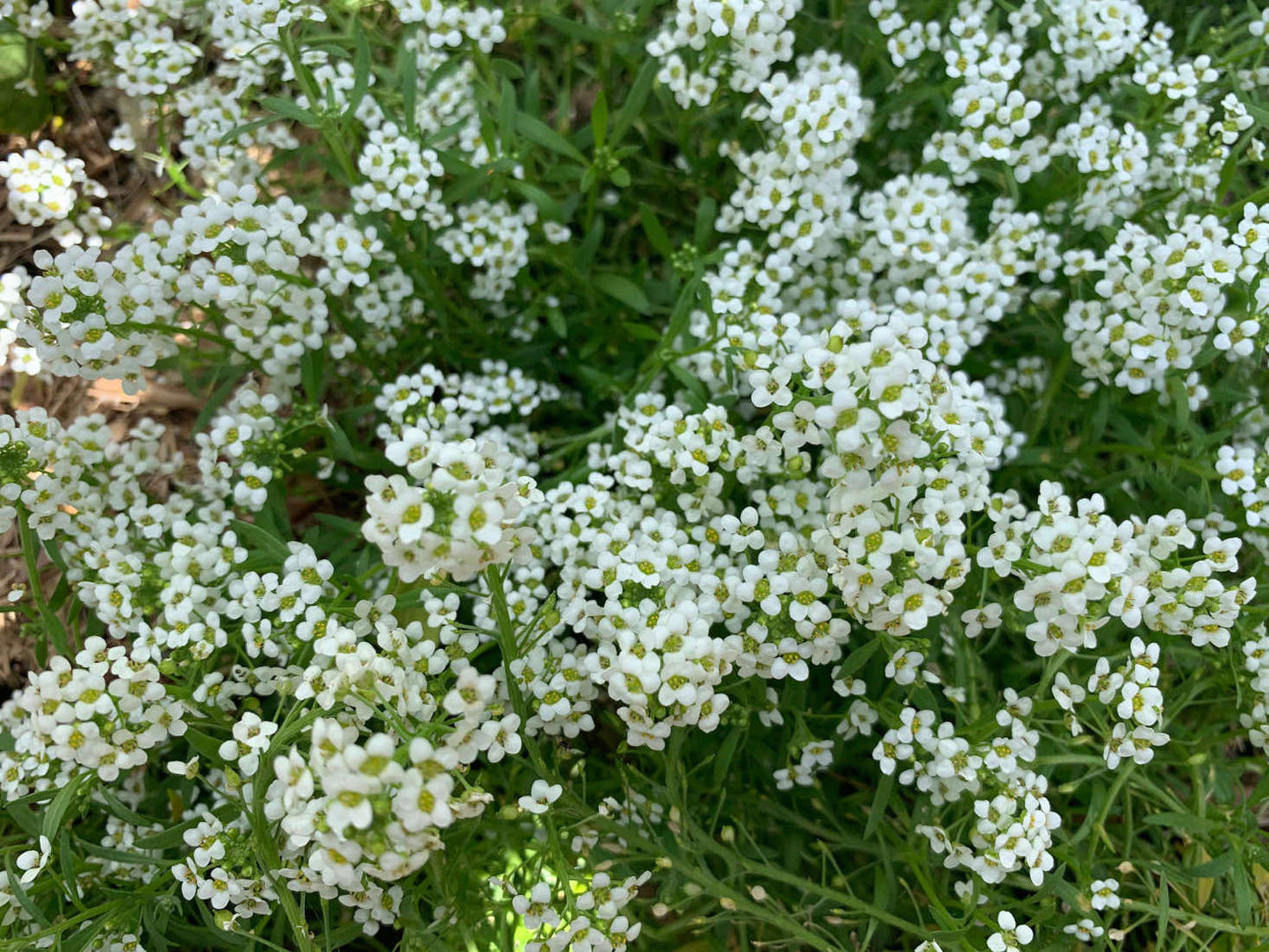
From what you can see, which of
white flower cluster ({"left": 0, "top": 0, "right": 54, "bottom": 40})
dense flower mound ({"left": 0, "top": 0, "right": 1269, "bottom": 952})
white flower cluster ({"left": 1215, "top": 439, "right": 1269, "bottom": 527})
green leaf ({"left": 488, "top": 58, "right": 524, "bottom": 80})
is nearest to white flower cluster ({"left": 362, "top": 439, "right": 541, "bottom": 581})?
dense flower mound ({"left": 0, "top": 0, "right": 1269, "bottom": 952})

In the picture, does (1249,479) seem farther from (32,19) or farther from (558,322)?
(32,19)

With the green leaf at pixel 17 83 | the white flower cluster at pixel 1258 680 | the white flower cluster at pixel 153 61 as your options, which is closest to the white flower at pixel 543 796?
the white flower cluster at pixel 1258 680

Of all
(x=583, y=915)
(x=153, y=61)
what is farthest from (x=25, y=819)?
(x=153, y=61)

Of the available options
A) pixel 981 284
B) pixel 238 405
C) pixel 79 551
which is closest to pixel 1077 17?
pixel 981 284

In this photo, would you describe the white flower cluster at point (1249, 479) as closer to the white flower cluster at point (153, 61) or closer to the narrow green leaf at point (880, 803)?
the narrow green leaf at point (880, 803)

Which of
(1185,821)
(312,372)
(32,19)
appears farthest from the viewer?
(32,19)

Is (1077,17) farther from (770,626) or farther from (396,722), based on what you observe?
(396,722)
